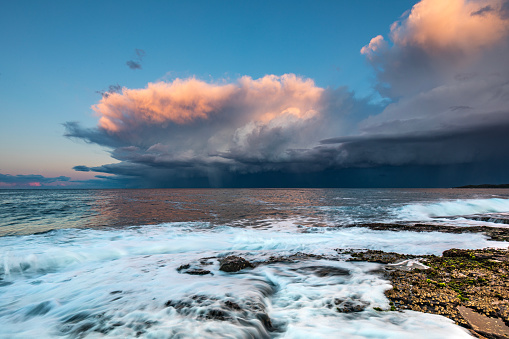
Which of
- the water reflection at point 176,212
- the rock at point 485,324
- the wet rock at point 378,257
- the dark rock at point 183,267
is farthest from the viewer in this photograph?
the water reflection at point 176,212

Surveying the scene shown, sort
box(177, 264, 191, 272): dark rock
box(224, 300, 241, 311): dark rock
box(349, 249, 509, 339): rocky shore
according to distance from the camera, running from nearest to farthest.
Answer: box(349, 249, 509, 339): rocky shore, box(224, 300, 241, 311): dark rock, box(177, 264, 191, 272): dark rock

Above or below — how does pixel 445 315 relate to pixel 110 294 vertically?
above

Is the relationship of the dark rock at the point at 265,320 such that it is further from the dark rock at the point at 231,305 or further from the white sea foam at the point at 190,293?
the dark rock at the point at 231,305

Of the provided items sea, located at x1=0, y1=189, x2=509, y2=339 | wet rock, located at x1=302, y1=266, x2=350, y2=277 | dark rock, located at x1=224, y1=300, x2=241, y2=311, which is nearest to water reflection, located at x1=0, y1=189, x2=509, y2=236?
sea, located at x1=0, y1=189, x2=509, y2=339

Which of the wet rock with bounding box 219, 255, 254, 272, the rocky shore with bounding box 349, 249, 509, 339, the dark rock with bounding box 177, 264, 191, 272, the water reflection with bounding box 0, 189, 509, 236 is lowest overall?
the water reflection with bounding box 0, 189, 509, 236

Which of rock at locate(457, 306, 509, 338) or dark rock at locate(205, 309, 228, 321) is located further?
dark rock at locate(205, 309, 228, 321)

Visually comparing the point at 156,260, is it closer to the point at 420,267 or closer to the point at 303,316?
the point at 303,316

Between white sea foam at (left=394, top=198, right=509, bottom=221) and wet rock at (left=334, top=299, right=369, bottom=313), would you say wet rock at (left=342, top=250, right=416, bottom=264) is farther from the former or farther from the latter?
white sea foam at (left=394, top=198, right=509, bottom=221)

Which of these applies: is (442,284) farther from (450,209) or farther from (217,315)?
(450,209)

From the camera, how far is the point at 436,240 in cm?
1329

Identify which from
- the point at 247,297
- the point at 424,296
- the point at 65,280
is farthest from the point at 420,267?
the point at 65,280

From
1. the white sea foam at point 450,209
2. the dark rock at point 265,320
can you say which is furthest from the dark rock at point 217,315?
the white sea foam at point 450,209

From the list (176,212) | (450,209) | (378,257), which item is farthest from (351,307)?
(450,209)

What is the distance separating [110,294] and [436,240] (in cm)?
1588
